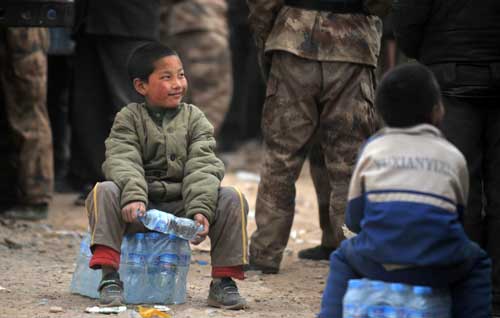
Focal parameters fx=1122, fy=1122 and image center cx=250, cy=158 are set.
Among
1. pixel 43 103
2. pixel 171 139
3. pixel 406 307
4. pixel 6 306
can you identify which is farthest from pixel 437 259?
pixel 43 103

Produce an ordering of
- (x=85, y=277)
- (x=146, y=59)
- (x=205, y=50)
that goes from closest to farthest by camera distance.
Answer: (x=146, y=59) < (x=85, y=277) < (x=205, y=50)

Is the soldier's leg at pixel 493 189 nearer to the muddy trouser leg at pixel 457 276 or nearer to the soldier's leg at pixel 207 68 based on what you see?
the muddy trouser leg at pixel 457 276

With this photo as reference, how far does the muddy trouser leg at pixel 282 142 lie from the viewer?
6.29 metres

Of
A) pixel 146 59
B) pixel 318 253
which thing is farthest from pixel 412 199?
pixel 318 253

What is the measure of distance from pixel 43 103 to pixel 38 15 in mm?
1963

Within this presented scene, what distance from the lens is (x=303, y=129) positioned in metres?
6.35

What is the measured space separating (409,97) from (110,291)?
174 centimetres

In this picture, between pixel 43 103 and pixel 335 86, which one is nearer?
pixel 335 86

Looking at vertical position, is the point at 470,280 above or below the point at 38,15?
below

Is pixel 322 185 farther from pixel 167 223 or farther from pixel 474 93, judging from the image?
pixel 167 223

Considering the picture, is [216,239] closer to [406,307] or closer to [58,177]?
[406,307]

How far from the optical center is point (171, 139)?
5.39 meters

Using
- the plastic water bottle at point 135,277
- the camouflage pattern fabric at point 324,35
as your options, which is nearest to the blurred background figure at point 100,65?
the camouflage pattern fabric at point 324,35

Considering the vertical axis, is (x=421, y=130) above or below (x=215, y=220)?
above
